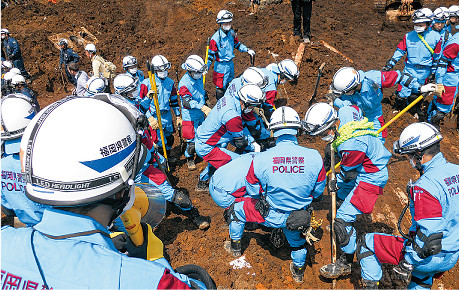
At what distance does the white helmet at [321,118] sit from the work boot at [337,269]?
6.18ft

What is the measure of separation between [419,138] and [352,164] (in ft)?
3.43

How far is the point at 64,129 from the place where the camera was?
154 centimetres

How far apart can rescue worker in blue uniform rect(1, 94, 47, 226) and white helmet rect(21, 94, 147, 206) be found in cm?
214

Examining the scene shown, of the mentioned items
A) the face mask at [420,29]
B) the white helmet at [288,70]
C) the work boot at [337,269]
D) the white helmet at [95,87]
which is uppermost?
the white helmet at [95,87]

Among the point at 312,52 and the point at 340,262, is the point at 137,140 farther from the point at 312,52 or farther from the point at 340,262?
the point at 312,52

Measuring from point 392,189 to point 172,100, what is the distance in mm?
5214

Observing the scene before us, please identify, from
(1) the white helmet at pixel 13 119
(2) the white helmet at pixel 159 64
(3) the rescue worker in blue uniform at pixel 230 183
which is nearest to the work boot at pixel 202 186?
(3) the rescue worker in blue uniform at pixel 230 183

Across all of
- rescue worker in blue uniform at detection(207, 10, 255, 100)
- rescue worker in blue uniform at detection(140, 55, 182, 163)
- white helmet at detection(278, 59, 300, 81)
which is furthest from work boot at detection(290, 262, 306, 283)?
rescue worker in blue uniform at detection(207, 10, 255, 100)

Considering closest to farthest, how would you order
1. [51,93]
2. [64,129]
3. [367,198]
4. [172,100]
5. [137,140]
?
[64,129] → [137,140] → [367,198] → [172,100] → [51,93]

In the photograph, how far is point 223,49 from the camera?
29.1ft

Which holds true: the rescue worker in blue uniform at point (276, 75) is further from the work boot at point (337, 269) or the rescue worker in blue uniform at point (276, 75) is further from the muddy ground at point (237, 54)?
the work boot at point (337, 269)

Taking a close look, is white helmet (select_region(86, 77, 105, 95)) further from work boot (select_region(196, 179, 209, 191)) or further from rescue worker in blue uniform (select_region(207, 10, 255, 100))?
rescue worker in blue uniform (select_region(207, 10, 255, 100))

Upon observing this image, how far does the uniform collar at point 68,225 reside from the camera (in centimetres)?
152

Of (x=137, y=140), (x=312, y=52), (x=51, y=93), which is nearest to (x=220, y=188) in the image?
(x=137, y=140)
